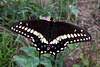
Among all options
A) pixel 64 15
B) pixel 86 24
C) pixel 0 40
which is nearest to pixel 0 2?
pixel 0 40

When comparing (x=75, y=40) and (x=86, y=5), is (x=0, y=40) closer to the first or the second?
(x=75, y=40)

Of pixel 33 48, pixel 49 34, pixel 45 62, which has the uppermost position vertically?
pixel 49 34

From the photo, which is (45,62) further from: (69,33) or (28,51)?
(69,33)

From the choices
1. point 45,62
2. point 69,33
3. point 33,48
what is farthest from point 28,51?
point 69,33

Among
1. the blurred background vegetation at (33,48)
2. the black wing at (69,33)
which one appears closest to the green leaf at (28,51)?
the blurred background vegetation at (33,48)

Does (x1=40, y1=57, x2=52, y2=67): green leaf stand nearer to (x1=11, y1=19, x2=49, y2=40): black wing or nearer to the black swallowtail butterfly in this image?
the black swallowtail butterfly

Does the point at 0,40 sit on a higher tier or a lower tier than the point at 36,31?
lower
